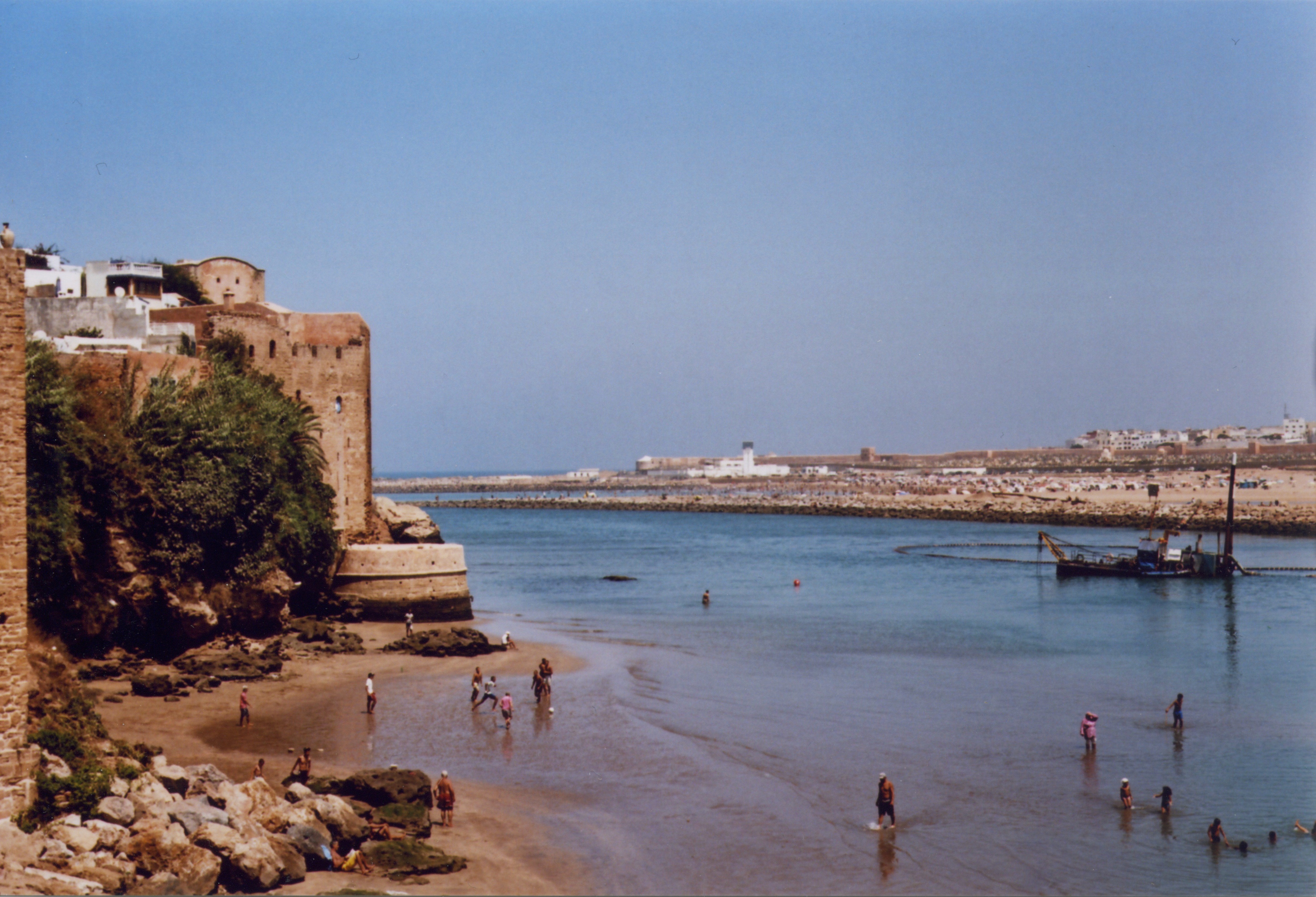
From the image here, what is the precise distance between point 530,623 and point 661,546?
125ft

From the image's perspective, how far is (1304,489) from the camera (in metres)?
92.6

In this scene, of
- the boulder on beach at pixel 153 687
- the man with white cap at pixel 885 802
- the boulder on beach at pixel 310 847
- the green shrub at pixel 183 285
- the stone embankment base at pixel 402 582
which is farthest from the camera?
the green shrub at pixel 183 285

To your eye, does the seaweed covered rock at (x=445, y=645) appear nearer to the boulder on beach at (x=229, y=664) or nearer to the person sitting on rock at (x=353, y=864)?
the boulder on beach at (x=229, y=664)

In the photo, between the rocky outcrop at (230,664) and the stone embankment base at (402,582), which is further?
the stone embankment base at (402,582)

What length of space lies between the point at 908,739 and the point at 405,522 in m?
21.1

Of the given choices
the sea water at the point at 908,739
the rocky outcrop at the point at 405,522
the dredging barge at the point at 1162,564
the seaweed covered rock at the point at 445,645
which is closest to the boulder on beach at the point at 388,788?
the sea water at the point at 908,739

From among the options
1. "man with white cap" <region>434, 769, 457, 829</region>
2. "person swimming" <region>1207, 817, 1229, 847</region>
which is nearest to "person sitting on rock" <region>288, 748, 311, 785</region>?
"man with white cap" <region>434, 769, 457, 829</region>

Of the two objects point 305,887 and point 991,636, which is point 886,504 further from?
point 305,887

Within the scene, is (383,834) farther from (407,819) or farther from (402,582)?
(402,582)

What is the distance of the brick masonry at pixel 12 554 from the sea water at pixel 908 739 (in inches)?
240

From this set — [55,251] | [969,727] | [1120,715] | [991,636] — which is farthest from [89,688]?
[55,251]

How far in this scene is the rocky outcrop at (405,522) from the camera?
35.8 meters

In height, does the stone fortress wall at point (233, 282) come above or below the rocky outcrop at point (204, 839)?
above

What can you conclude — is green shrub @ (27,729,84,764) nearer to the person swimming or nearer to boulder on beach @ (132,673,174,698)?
boulder on beach @ (132,673,174,698)
